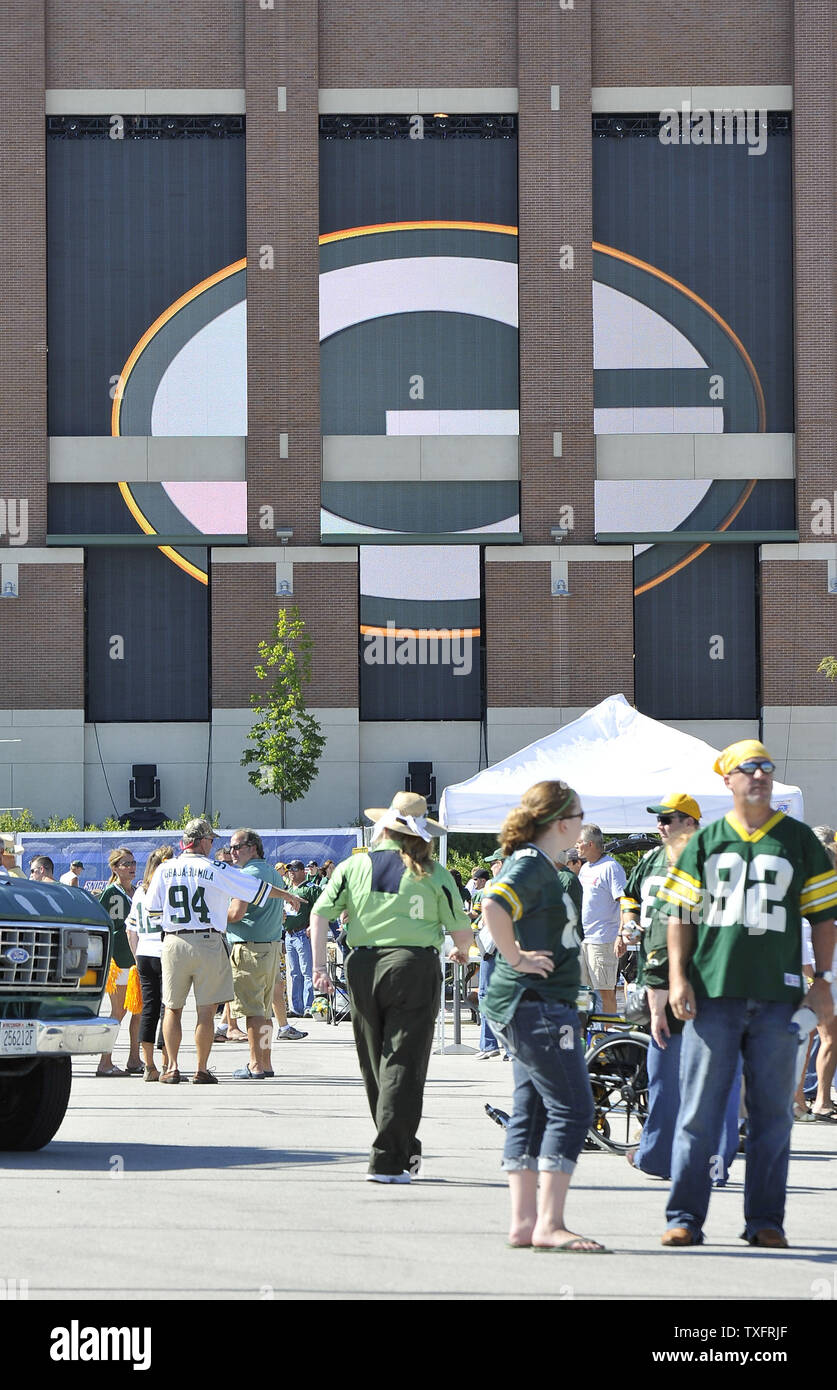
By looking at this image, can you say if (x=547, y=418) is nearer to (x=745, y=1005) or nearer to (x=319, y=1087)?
(x=319, y=1087)

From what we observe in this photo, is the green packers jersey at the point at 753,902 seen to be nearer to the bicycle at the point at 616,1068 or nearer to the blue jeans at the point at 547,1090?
the blue jeans at the point at 547,1090

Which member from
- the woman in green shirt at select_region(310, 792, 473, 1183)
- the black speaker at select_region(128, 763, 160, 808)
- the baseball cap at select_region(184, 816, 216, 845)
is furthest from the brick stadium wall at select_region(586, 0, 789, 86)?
the woman in green shirt at select_region(310, 792, 473, 1183)

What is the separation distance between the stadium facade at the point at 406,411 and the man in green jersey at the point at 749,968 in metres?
38.1

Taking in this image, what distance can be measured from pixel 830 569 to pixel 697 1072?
39.8 meters

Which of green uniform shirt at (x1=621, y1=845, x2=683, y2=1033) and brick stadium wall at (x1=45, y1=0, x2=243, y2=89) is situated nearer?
green uniform shirt at (x1=621, y1=845, x2=683, y2=1033)

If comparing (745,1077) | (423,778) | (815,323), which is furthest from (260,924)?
(815,323)

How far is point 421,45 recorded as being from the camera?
46.8 meters

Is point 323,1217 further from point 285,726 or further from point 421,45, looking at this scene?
point 421,45

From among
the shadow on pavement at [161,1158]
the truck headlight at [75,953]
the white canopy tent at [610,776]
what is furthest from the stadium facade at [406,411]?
the truck headlight at [75,953]

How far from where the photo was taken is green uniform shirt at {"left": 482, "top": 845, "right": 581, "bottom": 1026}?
23.9 feet

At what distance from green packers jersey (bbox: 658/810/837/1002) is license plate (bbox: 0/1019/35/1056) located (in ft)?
13.1

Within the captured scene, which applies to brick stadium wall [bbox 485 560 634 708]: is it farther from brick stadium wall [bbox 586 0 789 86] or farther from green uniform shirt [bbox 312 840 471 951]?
green uniform shirt [bbox 312 840 471 951]

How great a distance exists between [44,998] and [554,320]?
123 ft

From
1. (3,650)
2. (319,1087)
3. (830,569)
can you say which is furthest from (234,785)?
(319,1087)
